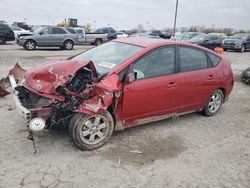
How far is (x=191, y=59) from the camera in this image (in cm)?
553

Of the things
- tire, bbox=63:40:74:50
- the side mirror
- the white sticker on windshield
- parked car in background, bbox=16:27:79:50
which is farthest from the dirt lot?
tire, bbox=63:40:74:50

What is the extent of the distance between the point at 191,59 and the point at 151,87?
126cm

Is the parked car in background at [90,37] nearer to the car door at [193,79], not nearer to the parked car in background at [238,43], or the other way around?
the parked car in background at [238,43]

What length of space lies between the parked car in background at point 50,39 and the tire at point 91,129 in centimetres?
1673

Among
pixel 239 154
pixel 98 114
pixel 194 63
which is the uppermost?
pixel 194 63

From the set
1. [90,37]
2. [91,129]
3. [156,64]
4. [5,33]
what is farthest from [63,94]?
[90,37]

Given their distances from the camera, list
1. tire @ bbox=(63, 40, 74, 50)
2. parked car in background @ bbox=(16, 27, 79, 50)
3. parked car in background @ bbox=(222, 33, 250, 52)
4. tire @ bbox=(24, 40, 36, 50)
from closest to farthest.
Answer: tire @ bbox=(24, 40, 36, 50), parked car in background @ bbox=(16, 27, 79, 50), tire @ bbox=(63, 40, 74, 50), parked car in background @ bbox=(222, 33, 250, 52)

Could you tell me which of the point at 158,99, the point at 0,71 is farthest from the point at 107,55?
the point at 0,71

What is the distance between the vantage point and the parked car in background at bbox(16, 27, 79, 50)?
19.6 metres

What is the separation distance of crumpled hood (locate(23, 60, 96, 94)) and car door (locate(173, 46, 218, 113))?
1.70 meters

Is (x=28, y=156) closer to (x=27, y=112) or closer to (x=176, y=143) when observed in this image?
(x=27, y=112)

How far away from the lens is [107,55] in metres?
5.11

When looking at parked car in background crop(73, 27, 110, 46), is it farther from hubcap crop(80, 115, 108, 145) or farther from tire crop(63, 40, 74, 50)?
hubcap crop(80, 115, 108, 145)

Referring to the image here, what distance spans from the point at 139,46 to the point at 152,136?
5.07ft
